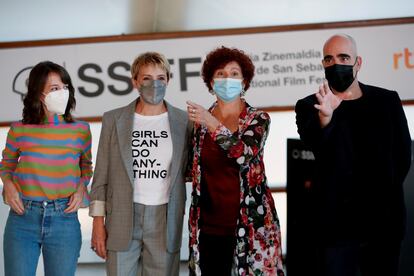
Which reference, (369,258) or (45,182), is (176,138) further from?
(369,258)

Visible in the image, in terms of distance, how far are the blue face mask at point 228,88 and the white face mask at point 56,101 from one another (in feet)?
2.35

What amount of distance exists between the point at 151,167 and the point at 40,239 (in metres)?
0.60

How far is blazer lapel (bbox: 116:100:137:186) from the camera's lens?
258 cm

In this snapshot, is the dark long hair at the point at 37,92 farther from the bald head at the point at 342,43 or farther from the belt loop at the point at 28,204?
the bald head at the point at 342,43

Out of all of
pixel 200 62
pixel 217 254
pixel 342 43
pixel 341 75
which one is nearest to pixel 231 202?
pixel 217 254

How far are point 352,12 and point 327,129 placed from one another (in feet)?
9.61

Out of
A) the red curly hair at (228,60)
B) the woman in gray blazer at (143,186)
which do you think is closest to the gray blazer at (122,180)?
the woman in gray blazer at (143,186)

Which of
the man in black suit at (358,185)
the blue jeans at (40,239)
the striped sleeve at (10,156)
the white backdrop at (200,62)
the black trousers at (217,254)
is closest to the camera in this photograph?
the man in black suit at (358,185)

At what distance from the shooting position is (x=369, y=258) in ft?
8.00

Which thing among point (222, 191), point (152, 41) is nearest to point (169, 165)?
point (222, 191)

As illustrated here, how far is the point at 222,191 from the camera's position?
8.23 feet

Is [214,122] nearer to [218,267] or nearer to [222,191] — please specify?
[222,191]

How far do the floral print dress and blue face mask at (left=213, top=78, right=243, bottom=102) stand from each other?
105mm

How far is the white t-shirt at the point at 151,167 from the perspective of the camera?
2.60 metres
